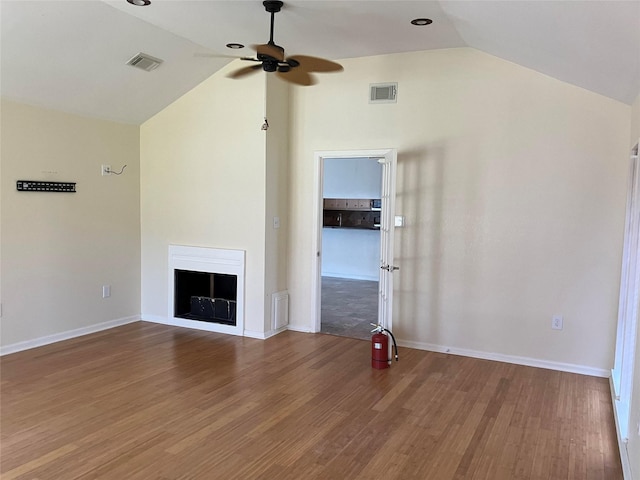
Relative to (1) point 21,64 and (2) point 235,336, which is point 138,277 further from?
(1) point 21,64

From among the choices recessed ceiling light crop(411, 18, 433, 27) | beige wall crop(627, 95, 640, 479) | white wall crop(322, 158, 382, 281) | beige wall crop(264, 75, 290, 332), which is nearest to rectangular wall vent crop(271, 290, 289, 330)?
beige wall crop(264, 75, 290, 332)

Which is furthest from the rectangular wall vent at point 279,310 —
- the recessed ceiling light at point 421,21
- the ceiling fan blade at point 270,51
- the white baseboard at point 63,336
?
the recessed ceiling light at point 421,21

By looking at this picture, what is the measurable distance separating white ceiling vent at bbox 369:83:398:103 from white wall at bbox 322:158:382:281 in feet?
12.8

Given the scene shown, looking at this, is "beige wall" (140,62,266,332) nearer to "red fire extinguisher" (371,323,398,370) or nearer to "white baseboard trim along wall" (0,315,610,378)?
"white baseboard trim along wall" (0,315,610,378)

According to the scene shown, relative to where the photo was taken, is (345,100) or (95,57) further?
(345,100)

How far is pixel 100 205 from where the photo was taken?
211 inches

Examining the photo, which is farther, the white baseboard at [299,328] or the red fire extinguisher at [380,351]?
the white baseboard at [299,328]

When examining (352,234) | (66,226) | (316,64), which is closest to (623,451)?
(316,64)

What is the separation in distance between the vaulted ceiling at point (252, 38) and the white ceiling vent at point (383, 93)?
0.33 meters

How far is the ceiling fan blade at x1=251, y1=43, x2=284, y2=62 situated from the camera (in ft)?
10.5

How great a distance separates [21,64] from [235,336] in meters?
3.26

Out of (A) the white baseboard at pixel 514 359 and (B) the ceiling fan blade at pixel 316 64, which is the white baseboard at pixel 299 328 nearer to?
(A) the white baseboard at pixel 514 359

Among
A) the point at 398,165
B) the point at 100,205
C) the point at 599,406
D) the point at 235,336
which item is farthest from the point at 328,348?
the point at 100,205

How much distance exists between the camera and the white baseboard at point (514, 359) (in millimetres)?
4270
